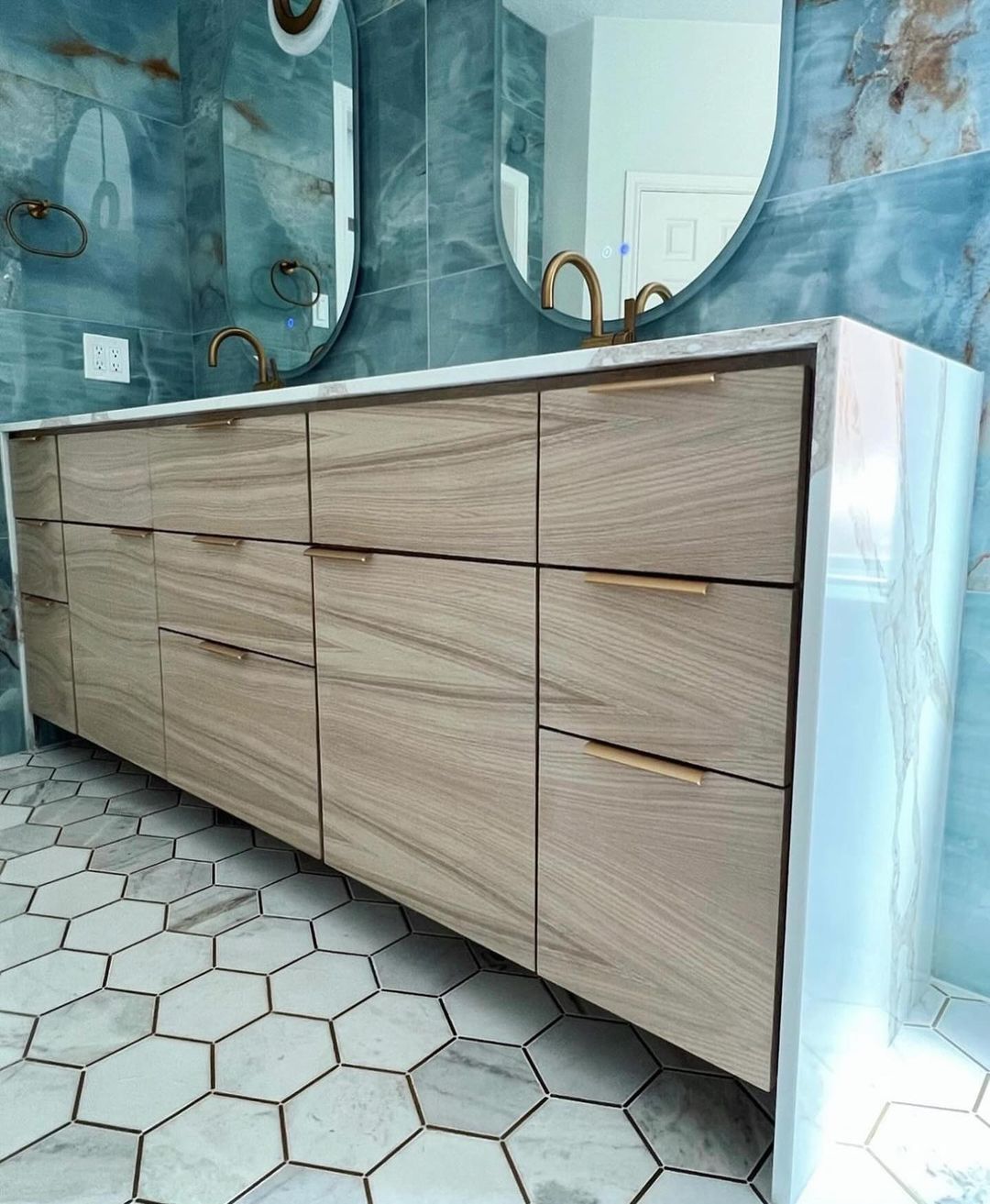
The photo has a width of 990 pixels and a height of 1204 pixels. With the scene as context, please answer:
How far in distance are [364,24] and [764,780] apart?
1.89 metres

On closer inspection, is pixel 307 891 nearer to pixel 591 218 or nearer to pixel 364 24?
pixel 591 218

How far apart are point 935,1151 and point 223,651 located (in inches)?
49.0

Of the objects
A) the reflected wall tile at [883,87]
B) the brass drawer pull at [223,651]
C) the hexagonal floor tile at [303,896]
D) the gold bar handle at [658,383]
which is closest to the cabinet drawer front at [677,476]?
the gold bar handle at [658,383]

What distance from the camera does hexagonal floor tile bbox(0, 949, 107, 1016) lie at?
1.19 metres

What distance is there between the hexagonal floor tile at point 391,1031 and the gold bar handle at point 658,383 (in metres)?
0.85

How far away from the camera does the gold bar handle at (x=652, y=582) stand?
835 mm

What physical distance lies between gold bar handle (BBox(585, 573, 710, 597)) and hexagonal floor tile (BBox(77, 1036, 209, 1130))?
78cm

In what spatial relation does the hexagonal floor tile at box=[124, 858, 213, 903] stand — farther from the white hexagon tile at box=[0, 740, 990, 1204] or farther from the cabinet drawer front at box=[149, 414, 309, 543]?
the cabinet drawer front at box=[149, 414, 309, 543]

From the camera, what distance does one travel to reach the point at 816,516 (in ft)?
2.45

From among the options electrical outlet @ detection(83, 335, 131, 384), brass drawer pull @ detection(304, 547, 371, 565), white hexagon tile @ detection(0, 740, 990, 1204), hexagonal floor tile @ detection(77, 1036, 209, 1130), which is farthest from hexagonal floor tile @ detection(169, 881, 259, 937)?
electrical outlet @ detection(83, 335, 131, 384)

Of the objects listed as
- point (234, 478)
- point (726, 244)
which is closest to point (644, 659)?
point (726, 244)

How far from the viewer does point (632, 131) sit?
1397mm

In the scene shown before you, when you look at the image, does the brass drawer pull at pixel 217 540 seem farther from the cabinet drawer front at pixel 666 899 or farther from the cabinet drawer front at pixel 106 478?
the cabinet drawer front at pixel 666 899

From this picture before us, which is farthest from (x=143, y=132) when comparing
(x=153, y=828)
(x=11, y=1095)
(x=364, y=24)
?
(x=11, y=1095)
